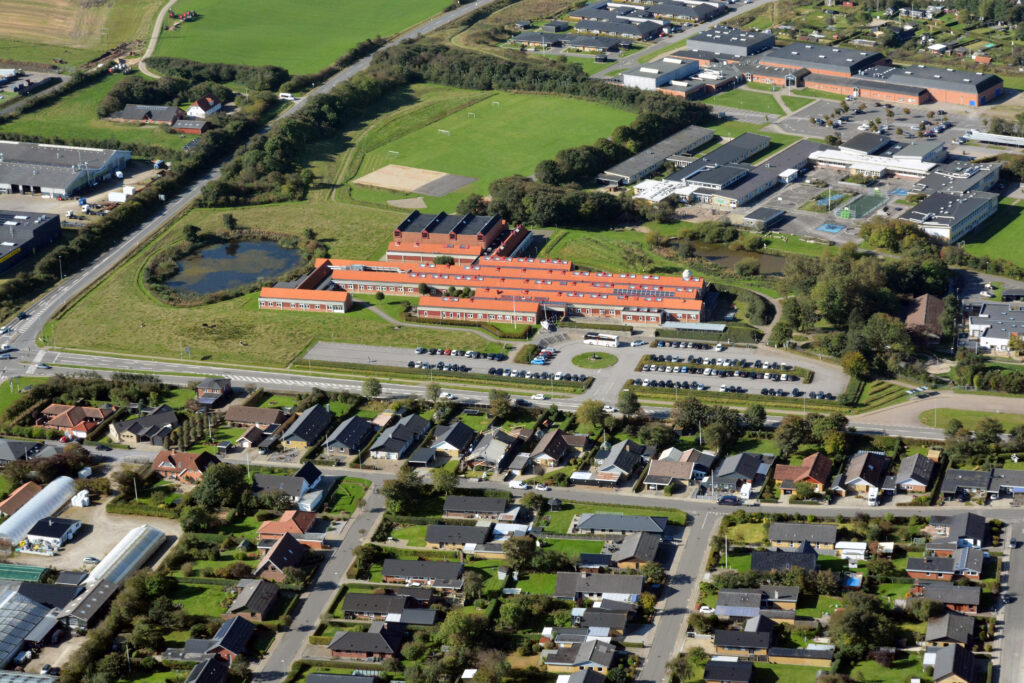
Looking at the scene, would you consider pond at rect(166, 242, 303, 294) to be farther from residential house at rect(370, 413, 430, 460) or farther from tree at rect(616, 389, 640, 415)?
tree at rect(616, 389, 640, 415)

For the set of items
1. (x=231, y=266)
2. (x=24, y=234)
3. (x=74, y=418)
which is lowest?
(x=231, y=266)

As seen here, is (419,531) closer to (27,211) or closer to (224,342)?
(224,342)

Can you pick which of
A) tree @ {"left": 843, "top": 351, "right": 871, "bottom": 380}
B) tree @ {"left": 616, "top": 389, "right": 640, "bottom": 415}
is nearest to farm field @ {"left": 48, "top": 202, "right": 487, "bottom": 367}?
tree @ {"left": 616, "top": 389, "right": 640, "bottom": 415}

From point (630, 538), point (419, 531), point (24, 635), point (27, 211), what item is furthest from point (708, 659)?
point (27, 211)

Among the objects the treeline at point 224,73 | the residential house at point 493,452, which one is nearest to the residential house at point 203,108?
the treeline at point 224,73

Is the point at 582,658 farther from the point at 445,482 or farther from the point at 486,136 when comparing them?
the point at 486,136

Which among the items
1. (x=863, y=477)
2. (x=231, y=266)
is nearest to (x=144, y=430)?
(x=231, y=266)
